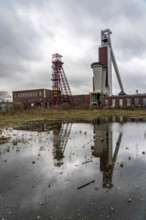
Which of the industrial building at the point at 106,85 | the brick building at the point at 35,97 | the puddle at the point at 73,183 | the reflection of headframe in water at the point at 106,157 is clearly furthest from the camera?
the brick building at the point at 35,97

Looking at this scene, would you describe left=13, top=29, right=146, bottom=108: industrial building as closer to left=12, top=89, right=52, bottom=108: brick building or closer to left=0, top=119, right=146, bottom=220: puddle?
left=12, top=89, right=52, bottom=108: brick building

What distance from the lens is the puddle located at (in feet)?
14.6

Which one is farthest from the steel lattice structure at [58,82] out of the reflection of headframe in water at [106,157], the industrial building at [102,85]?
the reflection of headframe in water at [106,157]

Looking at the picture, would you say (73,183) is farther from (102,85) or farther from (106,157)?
(102,85)

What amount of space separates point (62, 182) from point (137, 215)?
2592 millimetres

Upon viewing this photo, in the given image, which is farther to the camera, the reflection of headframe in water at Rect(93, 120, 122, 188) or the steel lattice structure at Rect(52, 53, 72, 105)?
the steel lattice structure at Rect(52, 53, 72, 105)

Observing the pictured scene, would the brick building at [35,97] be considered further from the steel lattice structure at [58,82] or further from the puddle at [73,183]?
the puddle at [73,183]

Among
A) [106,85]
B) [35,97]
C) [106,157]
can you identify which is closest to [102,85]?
[106,85]

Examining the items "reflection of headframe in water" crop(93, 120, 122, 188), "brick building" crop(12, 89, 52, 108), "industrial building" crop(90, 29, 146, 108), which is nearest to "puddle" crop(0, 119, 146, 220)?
"reflection of headframe in water" crop(93, 120, 122, 188)

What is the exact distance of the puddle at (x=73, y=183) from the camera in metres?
4.45

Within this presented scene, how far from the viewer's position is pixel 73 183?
6.06 metres

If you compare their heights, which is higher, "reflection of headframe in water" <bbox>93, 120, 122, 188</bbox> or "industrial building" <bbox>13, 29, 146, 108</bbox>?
"industrial building" <bbox>13, 29, 146, 108</bbox>

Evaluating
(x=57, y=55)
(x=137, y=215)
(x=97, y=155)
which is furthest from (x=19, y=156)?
(x=57, y=55)

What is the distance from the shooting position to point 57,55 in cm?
7888
